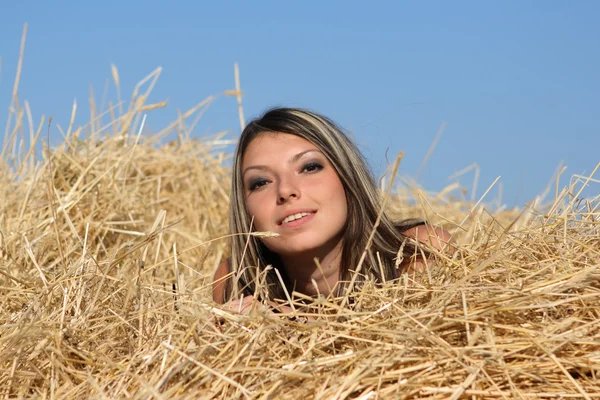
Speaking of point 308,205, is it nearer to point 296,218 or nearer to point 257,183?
point 296,218

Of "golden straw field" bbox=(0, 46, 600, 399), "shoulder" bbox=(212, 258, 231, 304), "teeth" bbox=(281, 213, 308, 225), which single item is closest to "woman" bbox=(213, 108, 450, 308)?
"teeth" bbox=(281, 213, 308, 225)

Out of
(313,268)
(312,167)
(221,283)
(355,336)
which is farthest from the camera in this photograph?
(221,283)

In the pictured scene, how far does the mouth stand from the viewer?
278 cm

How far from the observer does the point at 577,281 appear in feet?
5.69

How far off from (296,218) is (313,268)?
0.38m

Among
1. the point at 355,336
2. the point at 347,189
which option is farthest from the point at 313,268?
the point at 355,336

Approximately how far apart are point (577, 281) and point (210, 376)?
2.75 ft

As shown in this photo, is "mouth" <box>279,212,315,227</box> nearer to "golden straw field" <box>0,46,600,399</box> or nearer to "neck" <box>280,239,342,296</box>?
"neck" <box>280,239,342,296</box>

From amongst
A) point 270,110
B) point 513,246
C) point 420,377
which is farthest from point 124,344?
point 270,110

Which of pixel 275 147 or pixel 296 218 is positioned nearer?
pixel 296 218

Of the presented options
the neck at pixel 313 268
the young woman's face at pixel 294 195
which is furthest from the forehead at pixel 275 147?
the neck at pixel 313 268

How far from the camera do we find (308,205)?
9.14 ft

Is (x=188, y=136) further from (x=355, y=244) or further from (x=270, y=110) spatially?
(x=355, y=244)

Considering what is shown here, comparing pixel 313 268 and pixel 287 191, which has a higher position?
pixel 287 191
